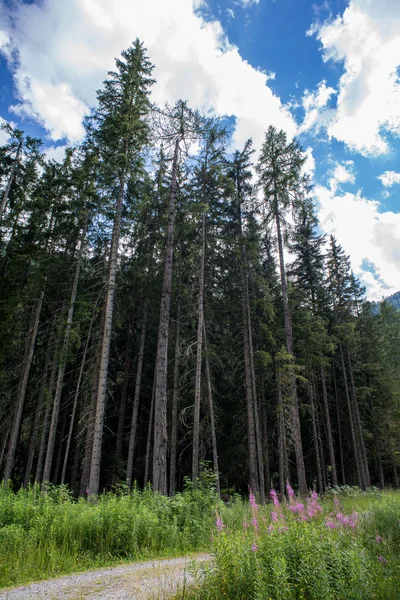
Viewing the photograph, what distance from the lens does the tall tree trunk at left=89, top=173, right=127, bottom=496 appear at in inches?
409

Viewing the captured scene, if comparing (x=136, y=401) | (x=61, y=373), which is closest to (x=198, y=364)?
(x=136, y=401)

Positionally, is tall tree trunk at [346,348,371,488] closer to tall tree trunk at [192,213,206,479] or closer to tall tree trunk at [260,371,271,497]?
tall tree trunk at [260,371,271,497]

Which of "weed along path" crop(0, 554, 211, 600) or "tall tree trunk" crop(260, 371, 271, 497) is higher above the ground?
"tall tree trunk" crop(260, 371, 271, 497)

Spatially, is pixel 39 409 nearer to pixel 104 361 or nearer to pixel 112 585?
pixel 104 361

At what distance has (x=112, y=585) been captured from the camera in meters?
4.26

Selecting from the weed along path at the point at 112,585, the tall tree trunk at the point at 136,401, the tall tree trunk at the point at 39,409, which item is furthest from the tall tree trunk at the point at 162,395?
the tall tree trunk at the point at 39,409

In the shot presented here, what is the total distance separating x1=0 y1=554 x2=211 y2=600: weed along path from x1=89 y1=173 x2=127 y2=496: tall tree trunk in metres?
5.03

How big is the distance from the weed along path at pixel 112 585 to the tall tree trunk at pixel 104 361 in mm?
5029

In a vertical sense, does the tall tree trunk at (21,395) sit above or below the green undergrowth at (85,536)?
above

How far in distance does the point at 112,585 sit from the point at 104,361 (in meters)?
7.73

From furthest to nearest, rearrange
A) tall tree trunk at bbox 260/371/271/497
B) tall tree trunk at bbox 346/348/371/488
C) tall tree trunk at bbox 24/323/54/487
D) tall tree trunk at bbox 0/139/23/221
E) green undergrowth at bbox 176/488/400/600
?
tall tree trunk at bbox 346/348/371/488 < tall tree trunk at bbox 260/371/271/497 < tall tree trunk at bbox 0/139/23/221 < tall tree trunk at bbox 24/323/54/487 < green undergrowth at bbox 176/488/400/600

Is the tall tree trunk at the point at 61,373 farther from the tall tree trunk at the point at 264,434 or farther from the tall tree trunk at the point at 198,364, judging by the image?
the tall tree trunk at the point at 264,434

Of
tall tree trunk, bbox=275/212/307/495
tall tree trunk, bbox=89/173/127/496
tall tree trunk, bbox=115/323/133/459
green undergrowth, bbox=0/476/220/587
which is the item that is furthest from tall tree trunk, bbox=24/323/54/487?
tall tree trunk, bbox=275/212/307/495

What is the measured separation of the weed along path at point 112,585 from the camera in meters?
3.89
